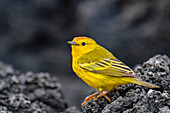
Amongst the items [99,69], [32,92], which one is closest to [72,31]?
[32,92]

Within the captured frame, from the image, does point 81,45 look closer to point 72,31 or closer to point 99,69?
point 99,69

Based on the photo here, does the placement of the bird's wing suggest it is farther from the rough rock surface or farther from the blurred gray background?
the blurred gray background

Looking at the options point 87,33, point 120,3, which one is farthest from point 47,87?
point 120,3

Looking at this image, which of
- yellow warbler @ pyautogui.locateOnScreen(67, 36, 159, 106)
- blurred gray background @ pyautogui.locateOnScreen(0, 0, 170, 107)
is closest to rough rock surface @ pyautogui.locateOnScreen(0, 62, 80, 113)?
yellow warbler @ pyautogui.locateOnScreen(67, 36, 159, 106)

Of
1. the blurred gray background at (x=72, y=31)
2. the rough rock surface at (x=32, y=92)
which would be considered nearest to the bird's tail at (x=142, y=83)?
the rough rock surface at (x=32, y=92)

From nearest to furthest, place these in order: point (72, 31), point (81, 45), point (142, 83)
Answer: point (142, 83)
point (81, 45)
point (72, 31)
